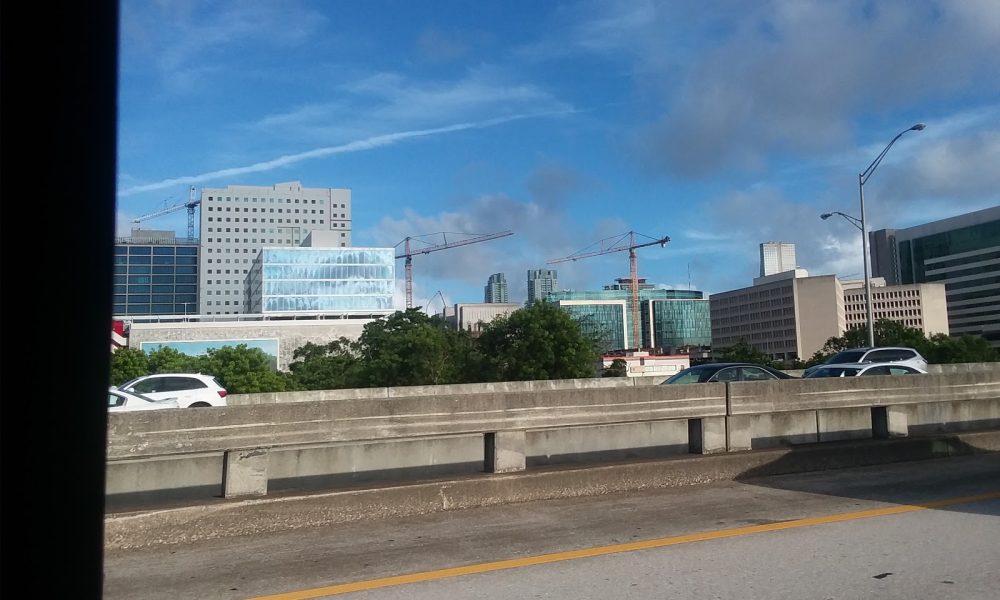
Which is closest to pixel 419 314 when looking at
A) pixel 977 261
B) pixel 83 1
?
pixel 83 1

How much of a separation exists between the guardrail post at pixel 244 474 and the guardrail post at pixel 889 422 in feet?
30.5

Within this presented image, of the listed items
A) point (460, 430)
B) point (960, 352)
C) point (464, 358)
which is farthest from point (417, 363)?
point (960, 352)

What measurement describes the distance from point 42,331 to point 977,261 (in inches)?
7762

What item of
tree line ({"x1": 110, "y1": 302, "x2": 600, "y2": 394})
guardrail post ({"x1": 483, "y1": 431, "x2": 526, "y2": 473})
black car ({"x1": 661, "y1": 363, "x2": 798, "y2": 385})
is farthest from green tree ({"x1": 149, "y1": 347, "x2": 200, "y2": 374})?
guardrail post ({"x1": 483, "y1": 431, "x2": 526, "y2": 473})

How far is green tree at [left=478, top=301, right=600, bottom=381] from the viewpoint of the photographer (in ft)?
162

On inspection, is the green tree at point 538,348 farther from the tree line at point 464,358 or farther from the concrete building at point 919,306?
the concrete building at point 919,306

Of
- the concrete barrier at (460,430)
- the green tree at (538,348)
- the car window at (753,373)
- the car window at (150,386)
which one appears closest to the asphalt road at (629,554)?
the concrete barrier at (460,430)

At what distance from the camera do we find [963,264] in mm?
176375

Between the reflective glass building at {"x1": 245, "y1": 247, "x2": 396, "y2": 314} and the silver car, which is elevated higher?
the reflective glass building at {"x1": 245, "y1": 247, "x2": 396, "y2": 314}

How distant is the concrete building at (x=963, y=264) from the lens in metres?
167

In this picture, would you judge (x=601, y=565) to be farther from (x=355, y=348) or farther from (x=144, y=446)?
(x=355, y=348)

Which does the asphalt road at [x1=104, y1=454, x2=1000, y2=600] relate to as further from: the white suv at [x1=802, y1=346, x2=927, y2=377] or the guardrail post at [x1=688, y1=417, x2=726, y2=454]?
the white suv at [x1=802, y1=346, x2=927, y2=377]

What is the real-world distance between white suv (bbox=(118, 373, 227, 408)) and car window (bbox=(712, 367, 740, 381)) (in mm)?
13042

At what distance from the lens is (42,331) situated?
3748 millimetres
